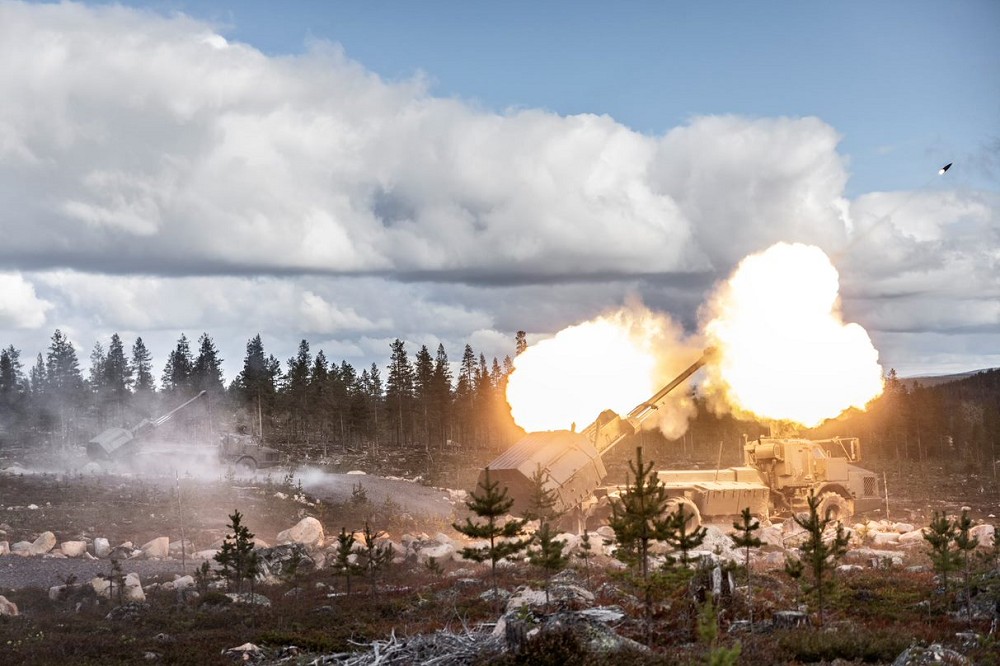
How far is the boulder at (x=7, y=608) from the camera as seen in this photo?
89.4 feet

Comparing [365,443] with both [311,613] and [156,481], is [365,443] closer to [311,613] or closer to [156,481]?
[156,481]

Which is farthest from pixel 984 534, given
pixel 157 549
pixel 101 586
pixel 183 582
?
pixel 157 549

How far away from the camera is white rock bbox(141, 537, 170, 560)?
125 ft

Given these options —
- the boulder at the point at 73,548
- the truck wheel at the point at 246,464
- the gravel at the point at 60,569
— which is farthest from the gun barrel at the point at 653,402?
the truck wheel at the point at 246,464

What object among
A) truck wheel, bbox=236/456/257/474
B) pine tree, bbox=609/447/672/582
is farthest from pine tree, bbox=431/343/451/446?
pine tree, bbox=609/447/672/582

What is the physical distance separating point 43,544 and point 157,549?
4730mm

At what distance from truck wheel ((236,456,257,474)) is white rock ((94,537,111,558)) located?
27971mm

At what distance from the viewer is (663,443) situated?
110 metres

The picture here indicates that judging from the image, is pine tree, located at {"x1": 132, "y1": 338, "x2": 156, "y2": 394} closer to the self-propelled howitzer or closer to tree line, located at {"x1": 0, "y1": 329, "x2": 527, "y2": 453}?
tree line, located at {"x1": 0, "y1": 329, "x2": 527, "y2": 453}

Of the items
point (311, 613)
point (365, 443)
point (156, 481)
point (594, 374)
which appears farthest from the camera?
point (365, 443)

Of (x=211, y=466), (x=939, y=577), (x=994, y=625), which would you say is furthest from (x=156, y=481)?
(x=994, y=625)

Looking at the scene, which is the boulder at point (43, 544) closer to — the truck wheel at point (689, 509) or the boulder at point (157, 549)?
the boulder at point (157, 549)

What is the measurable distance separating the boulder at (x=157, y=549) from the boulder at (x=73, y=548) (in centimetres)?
243

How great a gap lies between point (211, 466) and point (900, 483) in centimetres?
5533
